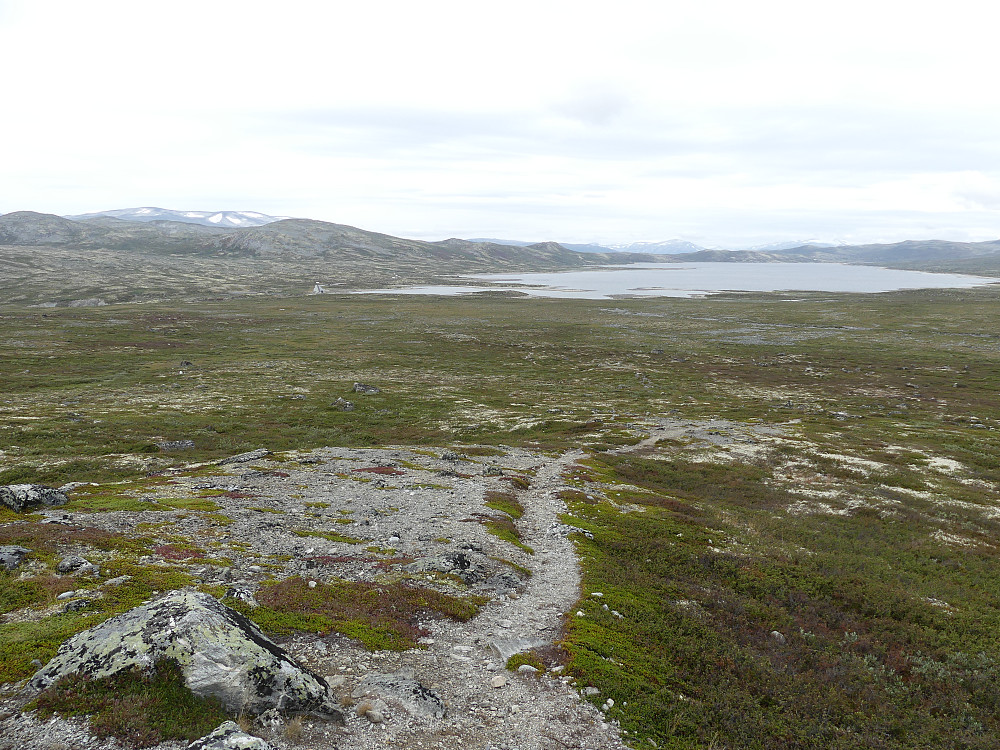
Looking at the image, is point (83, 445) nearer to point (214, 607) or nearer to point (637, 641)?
point (214, 607)

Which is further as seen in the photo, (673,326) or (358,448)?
(673,326)

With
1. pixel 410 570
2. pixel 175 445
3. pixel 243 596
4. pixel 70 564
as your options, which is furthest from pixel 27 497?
pixel 175 445

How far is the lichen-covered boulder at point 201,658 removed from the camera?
1044 cm

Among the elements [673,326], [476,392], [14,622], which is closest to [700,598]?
[14,622]

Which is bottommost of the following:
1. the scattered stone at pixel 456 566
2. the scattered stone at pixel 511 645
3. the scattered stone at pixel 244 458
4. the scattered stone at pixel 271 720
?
the scattered stone at pixel 244 458

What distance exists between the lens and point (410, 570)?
21.0m

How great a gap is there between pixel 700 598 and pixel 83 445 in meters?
53.7

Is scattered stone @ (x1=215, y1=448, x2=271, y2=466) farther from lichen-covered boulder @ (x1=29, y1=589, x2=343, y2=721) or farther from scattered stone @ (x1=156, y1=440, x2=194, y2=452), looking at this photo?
lichen-covered boulder @ (x1=29, y1=589, x2=343, y2=721)

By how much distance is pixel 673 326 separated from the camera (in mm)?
154625

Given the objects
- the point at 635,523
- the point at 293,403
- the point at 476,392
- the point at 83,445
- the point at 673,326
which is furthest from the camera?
the point at 673,326

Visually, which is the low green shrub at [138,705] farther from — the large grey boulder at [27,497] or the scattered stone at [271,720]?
the large grey boulder at [27,497]

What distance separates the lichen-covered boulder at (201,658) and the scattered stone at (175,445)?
136 ft

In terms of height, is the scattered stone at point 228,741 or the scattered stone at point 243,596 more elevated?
the scattered stone at point 228,741

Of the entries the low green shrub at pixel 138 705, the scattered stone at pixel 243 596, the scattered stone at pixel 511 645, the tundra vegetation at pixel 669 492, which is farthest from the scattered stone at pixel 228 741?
the scattered stone at pixel 511 645
